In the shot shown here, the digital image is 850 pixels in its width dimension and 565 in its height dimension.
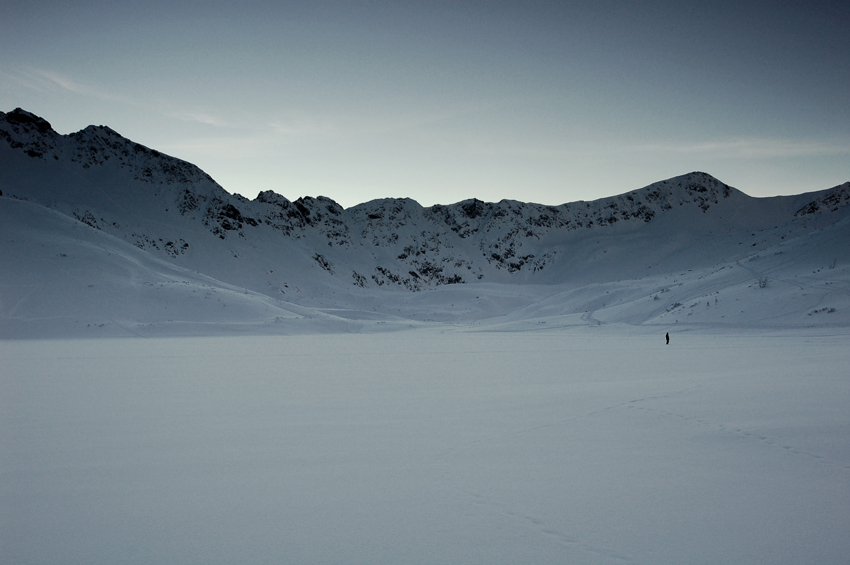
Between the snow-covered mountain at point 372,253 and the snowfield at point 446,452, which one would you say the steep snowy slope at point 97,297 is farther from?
the snowfield at point 446,452

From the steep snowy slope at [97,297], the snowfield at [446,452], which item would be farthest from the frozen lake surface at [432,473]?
the steep snowy slope at [97,297]

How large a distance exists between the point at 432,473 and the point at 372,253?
129m

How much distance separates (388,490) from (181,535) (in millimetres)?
1769

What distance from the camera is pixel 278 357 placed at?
1864cm

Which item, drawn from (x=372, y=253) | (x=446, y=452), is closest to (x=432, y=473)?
(x=446, y=452)

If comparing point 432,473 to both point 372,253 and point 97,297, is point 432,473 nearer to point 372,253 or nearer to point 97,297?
point 97,297

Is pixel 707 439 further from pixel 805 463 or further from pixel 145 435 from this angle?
pixel 145 435

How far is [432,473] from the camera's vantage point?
5223 millimetres

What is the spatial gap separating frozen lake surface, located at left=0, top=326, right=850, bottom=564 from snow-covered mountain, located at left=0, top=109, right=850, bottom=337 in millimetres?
25374

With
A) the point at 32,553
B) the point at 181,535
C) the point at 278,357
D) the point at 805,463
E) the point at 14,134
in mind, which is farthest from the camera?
the point at 14,134

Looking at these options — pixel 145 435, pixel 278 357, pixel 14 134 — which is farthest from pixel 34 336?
pixel 14 134

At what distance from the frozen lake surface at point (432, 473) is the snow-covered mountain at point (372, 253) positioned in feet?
83.2

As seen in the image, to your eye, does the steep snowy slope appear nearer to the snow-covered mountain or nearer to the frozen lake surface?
the snow-covered mountain

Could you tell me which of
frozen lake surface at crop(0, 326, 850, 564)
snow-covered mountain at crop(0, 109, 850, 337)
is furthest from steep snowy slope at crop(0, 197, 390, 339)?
frozen lake surface at crop(0, 326, 850, 564)
